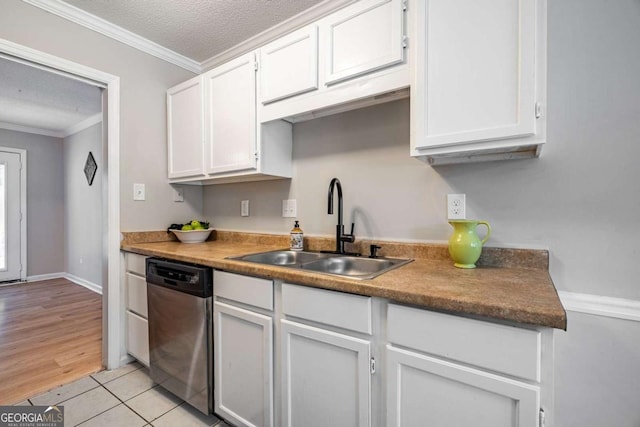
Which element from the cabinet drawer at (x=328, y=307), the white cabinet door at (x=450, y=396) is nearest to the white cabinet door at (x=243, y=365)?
the cabinet drawer at (x=328, y=307)

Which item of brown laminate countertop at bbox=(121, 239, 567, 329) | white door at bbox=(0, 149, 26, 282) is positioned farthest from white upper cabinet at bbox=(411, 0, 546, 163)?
white door at bbox=(0, 149, 26, 282)

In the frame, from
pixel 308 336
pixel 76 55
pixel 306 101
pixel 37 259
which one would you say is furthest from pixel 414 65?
pixel 37 259

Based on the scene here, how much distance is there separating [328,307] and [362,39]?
1193mm

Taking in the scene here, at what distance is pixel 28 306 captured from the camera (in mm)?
3309

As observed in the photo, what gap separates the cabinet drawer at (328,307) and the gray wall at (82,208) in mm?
3794

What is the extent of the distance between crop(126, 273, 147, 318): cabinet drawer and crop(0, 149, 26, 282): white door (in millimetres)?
3929

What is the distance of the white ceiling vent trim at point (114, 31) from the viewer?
178 centimetres

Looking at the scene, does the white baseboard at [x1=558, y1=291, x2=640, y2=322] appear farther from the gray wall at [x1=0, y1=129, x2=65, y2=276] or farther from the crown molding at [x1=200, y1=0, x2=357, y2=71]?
the gray wall at [x1=0, y1=129, x2=65, y2=276]

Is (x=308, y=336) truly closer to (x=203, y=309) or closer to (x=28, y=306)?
(x=203, y=309)

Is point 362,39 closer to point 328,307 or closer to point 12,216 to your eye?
point 328,307

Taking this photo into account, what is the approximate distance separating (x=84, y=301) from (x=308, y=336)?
12.4 feet

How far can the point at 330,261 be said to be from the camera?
159cm

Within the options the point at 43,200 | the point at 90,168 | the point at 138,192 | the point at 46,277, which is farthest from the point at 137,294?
the point at 43,200

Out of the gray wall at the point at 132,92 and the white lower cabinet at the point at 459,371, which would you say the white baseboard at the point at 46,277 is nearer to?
the gray wall at the point at 132,92
